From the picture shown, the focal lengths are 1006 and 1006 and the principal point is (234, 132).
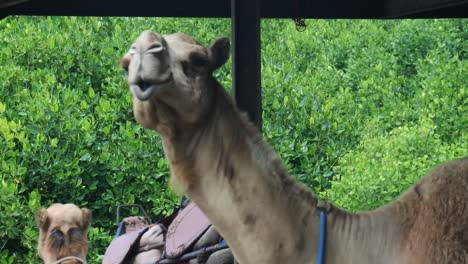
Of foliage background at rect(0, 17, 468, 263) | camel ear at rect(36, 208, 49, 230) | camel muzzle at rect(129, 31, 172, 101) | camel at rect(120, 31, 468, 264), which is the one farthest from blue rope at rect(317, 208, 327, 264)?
foliage background at rect(0, 17, 468, 263)

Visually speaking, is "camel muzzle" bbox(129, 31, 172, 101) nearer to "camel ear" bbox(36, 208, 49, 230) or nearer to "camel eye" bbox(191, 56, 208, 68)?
"camel eye" bbox(191, 56, 208, 68)

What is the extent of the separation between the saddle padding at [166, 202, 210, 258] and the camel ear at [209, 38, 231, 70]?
6.44ft

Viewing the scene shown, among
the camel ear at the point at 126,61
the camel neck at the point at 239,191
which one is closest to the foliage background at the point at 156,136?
the camel neck at the point at 239,191

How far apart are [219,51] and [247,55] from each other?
133 cm

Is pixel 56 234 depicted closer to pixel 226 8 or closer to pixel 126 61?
pixel 226 8

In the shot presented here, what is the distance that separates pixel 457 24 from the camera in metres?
15.5

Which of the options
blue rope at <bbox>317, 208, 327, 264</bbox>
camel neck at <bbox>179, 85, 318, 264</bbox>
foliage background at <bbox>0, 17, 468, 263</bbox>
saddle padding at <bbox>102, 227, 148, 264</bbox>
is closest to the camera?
camel neck at <bbox>179, 85, 318, 264</bbox>

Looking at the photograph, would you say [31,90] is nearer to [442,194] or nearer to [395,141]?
[395,141]

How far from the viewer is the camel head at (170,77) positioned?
115 inches

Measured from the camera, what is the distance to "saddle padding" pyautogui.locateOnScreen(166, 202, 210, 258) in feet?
16.8

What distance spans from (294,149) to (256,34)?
7277 millimetres

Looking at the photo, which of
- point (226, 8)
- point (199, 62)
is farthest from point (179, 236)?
point (199, 62)

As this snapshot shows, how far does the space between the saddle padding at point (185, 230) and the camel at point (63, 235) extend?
0.70 metres

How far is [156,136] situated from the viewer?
11.0 m
